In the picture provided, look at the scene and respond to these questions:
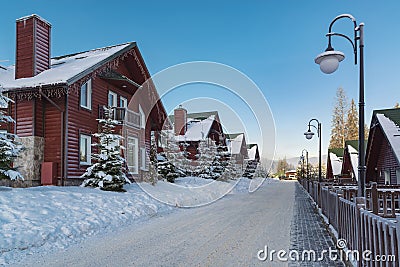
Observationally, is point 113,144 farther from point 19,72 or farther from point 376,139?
point 376,139

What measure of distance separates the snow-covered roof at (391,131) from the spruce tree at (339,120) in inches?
1631

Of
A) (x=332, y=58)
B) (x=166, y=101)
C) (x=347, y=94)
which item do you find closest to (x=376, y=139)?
(x=166, y=101)

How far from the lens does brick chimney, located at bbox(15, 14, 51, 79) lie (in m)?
15.3

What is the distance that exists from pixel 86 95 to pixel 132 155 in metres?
4.88

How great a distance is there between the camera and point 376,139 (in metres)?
19.0

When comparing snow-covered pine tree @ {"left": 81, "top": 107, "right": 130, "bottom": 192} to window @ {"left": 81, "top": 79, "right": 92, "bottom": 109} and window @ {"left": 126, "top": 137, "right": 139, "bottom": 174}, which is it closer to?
window @ {"left": 81, "top": 79, "right": 92, "bottom": 109}

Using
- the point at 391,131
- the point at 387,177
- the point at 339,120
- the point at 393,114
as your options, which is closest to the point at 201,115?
the point at 339,120

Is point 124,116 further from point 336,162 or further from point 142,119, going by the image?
point 336,162

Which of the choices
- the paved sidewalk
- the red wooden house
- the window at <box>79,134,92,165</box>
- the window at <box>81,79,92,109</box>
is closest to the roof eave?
the red wooden house

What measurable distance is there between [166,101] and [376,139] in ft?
42.5

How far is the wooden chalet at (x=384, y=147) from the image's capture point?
1507cm

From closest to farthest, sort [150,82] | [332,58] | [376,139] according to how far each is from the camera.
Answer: [332,58] < [376,139] < [150,82]

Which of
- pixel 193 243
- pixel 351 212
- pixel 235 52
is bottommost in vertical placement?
pixel 193 243

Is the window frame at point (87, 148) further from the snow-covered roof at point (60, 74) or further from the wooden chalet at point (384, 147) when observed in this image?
the wooden chalet at point (384, 147)
